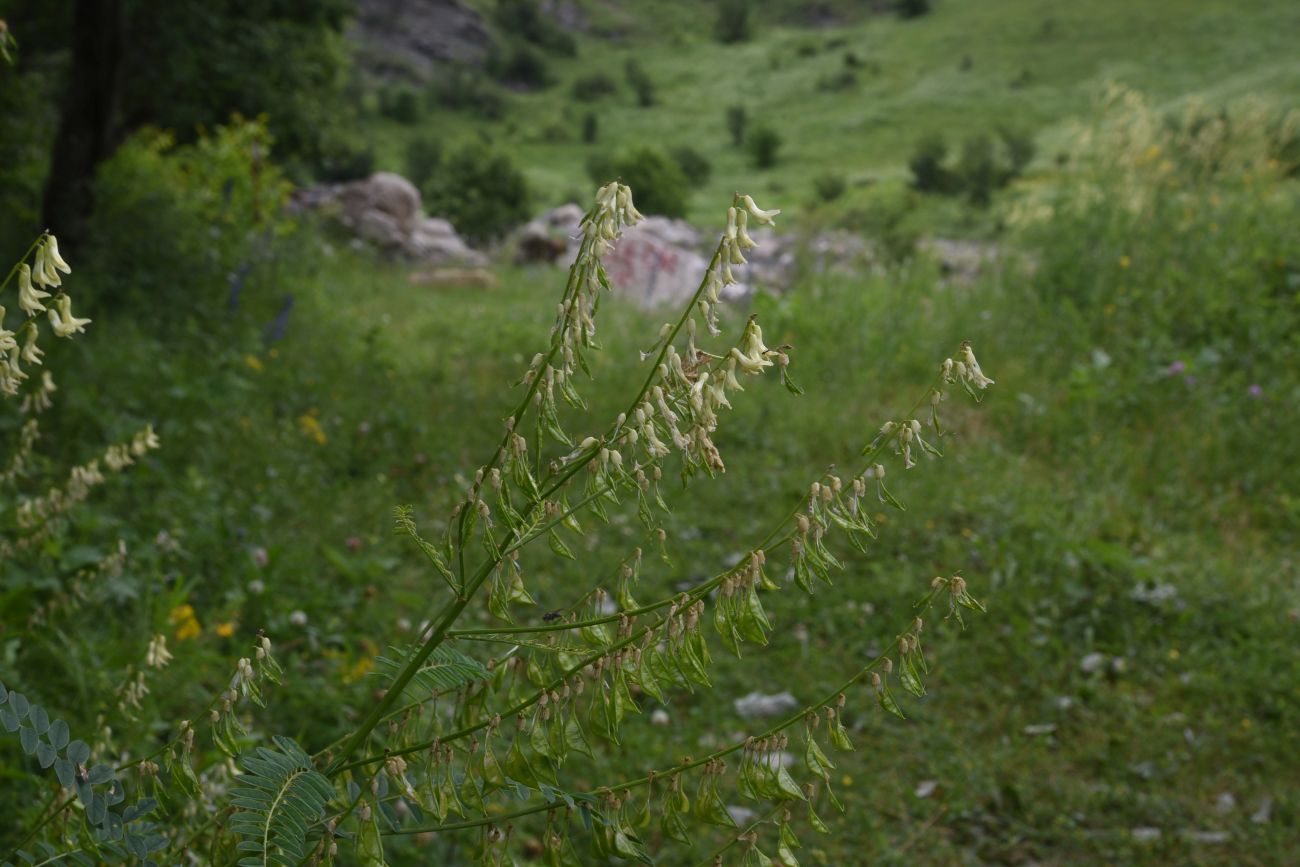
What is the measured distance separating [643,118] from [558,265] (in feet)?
117

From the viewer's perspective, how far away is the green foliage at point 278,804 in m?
1.27

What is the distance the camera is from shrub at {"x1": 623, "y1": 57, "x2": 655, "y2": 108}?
177 feet

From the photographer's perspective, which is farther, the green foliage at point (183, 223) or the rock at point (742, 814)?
the green foliage at point (183, 223)

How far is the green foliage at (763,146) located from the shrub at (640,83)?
12913 mm

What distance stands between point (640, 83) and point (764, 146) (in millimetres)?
16341

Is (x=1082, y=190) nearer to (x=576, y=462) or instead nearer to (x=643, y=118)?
(x=576, y=462)

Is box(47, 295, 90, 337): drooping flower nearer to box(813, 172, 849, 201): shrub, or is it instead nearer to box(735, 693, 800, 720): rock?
box(735, 693, 800, 720): rock

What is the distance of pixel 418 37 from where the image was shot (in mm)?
65875

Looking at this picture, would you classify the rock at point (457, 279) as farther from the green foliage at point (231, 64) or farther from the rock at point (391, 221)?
the green foliage at point (231, 64)

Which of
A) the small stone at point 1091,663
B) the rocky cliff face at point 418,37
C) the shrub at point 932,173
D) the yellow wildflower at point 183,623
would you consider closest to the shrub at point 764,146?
the shrub at point 932,173

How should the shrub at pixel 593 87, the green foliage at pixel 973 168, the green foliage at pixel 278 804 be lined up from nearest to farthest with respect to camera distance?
1. the green foliage at pixel 278 804
2. the green foliage at pixel 973 168
3. the shrub at pixel 593 87

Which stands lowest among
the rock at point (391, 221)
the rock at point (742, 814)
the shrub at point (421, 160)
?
the shrub at point (421, 160)

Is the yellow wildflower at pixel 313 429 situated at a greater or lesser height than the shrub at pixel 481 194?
greater

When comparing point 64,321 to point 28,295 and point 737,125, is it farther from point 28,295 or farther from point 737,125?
point 737,125
